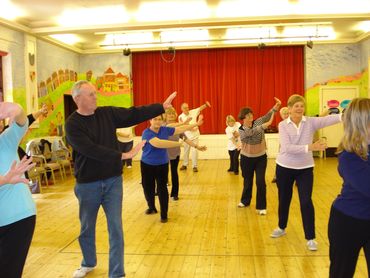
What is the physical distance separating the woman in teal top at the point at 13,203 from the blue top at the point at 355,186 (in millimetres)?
1565

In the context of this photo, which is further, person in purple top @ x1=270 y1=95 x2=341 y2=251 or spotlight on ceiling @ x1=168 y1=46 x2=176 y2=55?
spotlight on ceiling @ x1=168 y1=46 x2=176 y2=55

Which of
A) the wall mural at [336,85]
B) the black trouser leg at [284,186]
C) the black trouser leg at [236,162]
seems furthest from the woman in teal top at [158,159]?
the wall mural at [336,85]

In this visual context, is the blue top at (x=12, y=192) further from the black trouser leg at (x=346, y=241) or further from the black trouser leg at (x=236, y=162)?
the black trouser leg at (x=236, y=162)

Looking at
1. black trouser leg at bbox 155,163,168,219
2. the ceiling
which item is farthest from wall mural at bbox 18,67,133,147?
black trouser leg at bbox 155,163,168,219

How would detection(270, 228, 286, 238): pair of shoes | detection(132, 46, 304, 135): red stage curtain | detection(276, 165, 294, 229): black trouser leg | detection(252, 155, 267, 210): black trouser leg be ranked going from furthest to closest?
detection(132, 46, 304, 135): red stage curtain
detection(252, 155, 267, 210): black trouser leg
detection(270, 228, 286, 238): pair of shoes
detection(276, 165, 294, 229): black trouser leg

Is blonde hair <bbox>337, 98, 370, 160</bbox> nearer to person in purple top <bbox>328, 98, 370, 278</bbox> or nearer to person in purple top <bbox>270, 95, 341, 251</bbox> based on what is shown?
person in purple top <bbox>328, 98, 370, 278</bbox>

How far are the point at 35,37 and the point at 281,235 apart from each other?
293 inches

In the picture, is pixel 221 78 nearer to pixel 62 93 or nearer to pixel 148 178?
pixel 62 93

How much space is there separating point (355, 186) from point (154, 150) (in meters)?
3.36

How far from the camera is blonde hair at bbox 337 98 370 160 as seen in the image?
201cm

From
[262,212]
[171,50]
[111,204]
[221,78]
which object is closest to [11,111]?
[111,204]

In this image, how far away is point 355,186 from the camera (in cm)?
198

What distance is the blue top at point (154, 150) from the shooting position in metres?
5.06

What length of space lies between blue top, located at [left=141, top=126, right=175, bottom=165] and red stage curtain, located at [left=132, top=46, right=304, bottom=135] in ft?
24.3
